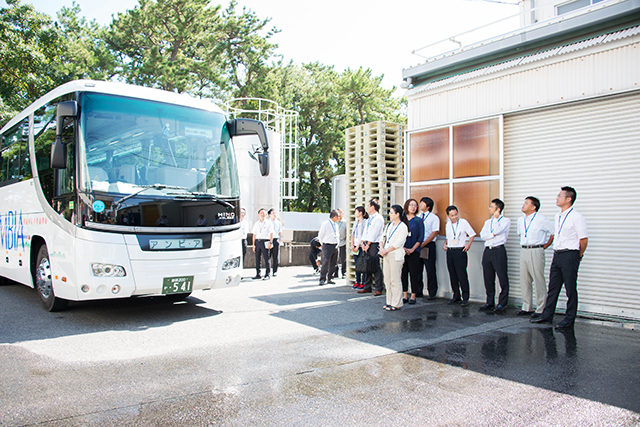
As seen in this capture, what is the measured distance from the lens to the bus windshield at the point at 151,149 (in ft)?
21.5

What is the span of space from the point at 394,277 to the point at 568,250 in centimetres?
276

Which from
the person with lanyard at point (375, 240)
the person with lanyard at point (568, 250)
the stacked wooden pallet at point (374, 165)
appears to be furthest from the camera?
the stacked wooden pallet at point (374, 165)

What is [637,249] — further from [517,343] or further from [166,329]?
[166,329]

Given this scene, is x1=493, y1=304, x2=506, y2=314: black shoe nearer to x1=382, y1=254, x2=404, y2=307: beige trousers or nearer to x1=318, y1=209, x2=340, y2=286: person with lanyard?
x1=382, y1=254, x2=404, y2=307: beige trousers

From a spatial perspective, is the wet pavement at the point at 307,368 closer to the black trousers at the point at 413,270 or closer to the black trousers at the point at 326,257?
the black trousers at the point at 413,270

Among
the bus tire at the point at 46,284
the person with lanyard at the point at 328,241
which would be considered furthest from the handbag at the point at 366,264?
the bus tire at the point at 46,284

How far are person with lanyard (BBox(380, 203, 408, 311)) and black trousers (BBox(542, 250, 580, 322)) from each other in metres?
2.37

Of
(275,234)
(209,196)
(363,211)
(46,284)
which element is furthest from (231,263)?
(275,234)

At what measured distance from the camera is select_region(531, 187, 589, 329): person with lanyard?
6.87 m

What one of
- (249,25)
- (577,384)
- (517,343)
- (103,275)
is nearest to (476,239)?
(517,343)

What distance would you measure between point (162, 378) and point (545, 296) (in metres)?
6.20

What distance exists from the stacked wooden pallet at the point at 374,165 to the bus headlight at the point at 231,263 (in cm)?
448

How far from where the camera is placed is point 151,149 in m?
6.93

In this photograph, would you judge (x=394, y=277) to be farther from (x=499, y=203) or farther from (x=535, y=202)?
(x=535, y=202)
